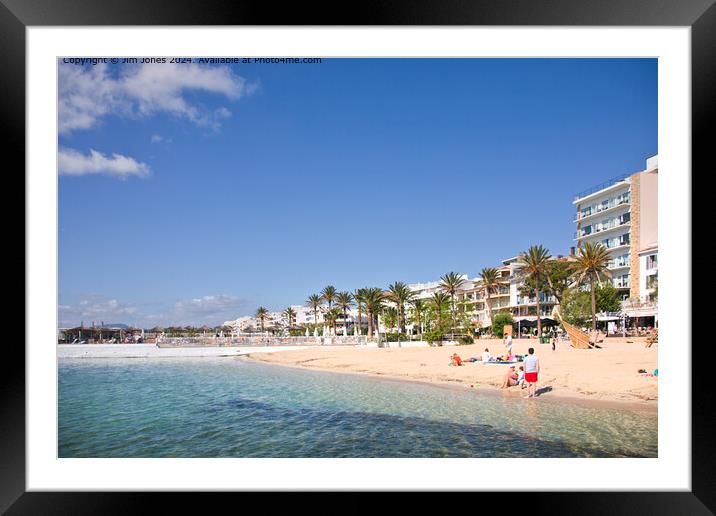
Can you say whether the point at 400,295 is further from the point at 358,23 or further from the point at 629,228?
the point at 358,23

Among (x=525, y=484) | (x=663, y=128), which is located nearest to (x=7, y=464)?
(x=525, y=484)

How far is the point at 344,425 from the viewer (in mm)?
8414

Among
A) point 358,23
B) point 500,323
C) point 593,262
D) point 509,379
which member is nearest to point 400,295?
point 500,323

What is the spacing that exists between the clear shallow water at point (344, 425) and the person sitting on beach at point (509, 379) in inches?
32.6

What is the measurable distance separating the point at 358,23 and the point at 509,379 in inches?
385

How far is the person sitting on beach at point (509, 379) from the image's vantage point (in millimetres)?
11289

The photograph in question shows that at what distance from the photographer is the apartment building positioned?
3184 cm

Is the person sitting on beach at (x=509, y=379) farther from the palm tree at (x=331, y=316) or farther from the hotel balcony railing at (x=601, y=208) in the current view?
the palm tree at (x=331, y=316)

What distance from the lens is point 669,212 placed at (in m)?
4.27

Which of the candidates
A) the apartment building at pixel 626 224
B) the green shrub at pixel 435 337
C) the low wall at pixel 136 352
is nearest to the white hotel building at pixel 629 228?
the apartment building at pixel 626 224

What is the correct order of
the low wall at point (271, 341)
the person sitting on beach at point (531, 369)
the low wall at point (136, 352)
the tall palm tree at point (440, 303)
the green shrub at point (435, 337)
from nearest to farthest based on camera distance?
the person sitting on beach at point (531, 369) → the low wall at point (136, 352) → the green shrub at point (435, 337) → the low wall at point (271, 341) → the tall palm tree at point (440, 303)

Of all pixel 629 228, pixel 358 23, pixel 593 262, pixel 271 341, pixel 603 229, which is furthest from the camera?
pixel 271 341

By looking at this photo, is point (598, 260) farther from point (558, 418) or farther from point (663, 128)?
point (663, 128)

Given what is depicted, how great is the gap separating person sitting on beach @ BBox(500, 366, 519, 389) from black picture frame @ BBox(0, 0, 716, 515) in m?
7.52
